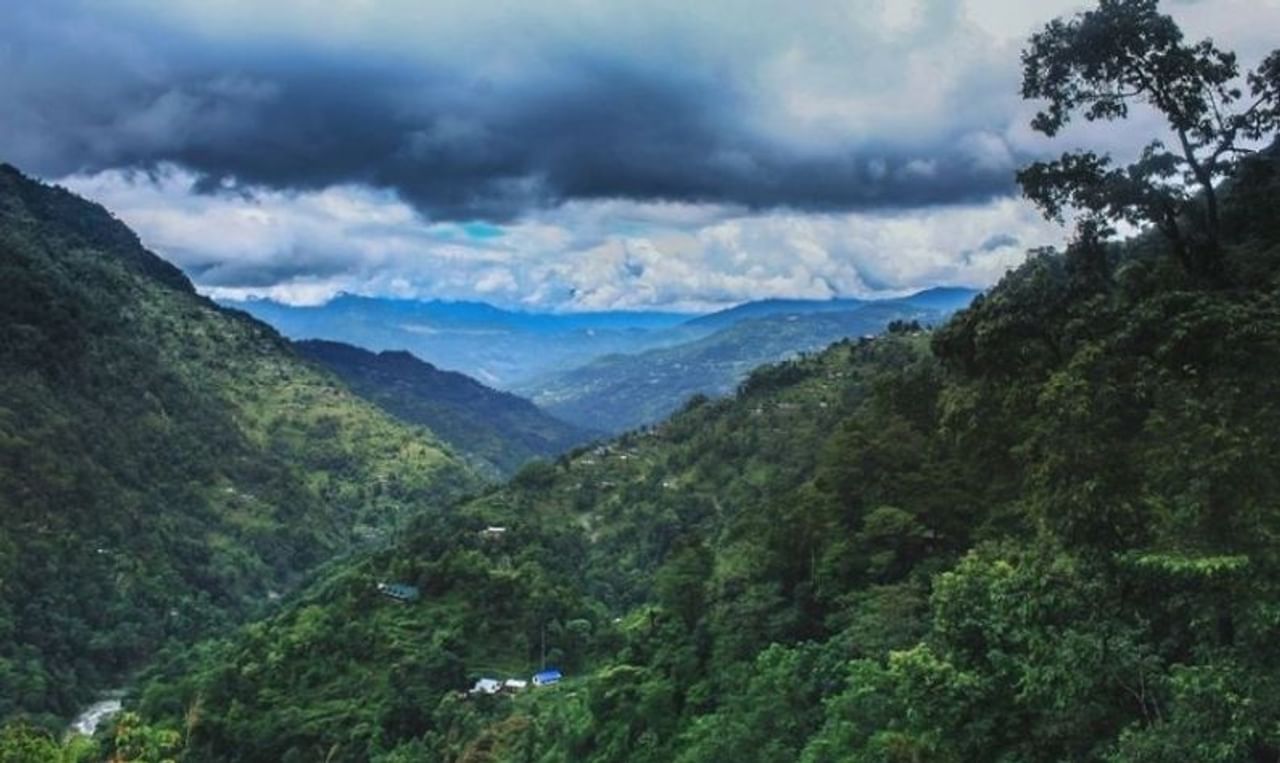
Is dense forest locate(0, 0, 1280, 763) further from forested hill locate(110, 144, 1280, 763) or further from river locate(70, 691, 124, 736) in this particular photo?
river locate(70, 691, 124, 736)

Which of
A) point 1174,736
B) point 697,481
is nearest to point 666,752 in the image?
point 1174,736

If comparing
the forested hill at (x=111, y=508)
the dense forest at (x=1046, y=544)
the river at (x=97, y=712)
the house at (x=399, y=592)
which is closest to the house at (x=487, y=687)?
the dense forest at (x=1046, y=544)

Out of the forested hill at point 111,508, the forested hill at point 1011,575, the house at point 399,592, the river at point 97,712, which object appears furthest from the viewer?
the forested hill at point 111,508

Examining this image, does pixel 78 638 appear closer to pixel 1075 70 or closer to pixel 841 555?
pixel 841 555

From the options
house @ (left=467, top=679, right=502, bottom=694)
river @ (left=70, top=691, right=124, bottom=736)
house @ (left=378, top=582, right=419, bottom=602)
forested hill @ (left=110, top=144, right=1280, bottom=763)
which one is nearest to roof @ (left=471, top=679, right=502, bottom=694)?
house @ (left=467, top=679, right=502, bottom=694)

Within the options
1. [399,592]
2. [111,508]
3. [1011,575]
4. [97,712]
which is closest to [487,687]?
[399,592]

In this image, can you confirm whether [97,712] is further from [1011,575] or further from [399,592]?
[1011,575]

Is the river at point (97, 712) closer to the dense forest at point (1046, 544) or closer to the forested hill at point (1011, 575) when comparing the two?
the forested hill at point (1011, 575)
